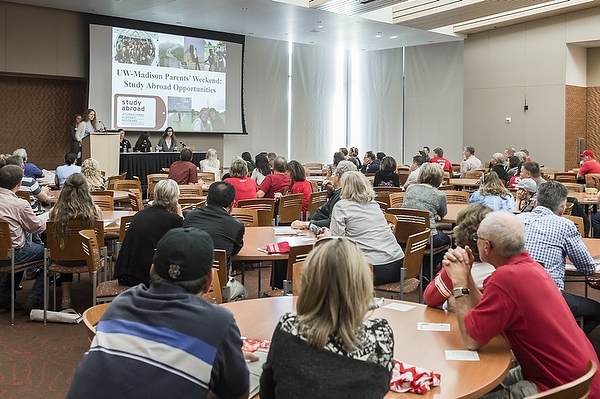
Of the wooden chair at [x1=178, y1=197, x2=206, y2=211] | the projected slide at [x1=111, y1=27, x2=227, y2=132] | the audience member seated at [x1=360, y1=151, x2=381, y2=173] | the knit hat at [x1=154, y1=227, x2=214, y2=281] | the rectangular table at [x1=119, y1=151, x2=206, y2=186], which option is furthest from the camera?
the projected slide at [x1=111, y1=27, x2=227, y2=132]

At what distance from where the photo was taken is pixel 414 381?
234 cm

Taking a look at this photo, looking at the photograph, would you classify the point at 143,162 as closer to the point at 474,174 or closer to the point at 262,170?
the point at 262,170

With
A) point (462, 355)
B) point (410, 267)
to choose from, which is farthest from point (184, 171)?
point (462, 355)

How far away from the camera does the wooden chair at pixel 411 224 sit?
6484 millimetres

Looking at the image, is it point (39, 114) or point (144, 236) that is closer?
point (144, 236)

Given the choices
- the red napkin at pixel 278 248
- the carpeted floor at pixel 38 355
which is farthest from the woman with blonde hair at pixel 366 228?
the carpeted floor at pixel 38 355

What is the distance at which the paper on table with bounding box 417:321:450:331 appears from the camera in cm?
308

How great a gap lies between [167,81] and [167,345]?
15142 mm

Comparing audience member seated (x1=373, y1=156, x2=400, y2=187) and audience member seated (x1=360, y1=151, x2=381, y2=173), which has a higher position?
audience member seated (x1=360, y1=151, x2=381, y2=173)

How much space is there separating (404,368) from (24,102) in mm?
14998

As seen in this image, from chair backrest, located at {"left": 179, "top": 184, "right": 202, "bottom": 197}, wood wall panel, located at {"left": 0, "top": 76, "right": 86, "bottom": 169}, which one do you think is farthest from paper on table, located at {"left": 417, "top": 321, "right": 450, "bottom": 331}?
wood wall panel, located at {"left": 0, "top": 76, "right": 86, "bottom": 169}

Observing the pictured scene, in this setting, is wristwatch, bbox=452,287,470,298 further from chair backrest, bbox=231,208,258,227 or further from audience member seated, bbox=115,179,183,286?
chair backrest, bbox=231,208,258,227

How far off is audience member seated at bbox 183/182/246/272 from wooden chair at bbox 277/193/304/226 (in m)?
2.68

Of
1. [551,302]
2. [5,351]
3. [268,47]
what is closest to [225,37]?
[268,47]
